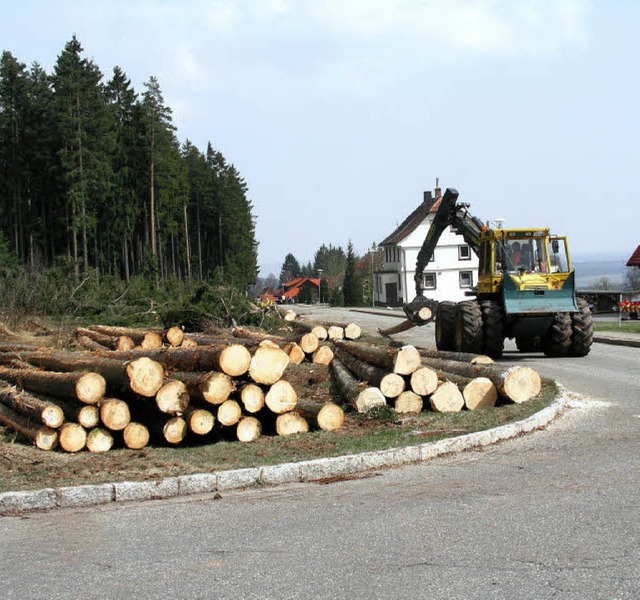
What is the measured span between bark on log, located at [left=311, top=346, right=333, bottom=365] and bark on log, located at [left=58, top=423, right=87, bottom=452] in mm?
7474

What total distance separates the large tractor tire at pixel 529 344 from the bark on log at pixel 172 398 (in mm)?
12585

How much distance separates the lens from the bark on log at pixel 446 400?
1145cm

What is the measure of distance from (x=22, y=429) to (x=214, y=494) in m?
4.21

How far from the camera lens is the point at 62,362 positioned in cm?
1250

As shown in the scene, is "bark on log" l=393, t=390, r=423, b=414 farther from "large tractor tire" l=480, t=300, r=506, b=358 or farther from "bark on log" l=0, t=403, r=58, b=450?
"large tractor tire" l=480, t=300, r=506, b=358

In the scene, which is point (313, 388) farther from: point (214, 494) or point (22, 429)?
point (214, 494)

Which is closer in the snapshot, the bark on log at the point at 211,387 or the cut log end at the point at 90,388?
the bark on log at the point at 211,387

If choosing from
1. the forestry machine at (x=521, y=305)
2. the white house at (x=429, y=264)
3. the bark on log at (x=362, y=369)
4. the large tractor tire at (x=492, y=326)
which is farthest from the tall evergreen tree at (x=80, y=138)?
the bark on log at (x=362, y=369)

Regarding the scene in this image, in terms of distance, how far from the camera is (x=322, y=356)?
17.1 meters

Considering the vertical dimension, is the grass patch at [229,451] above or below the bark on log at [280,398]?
below

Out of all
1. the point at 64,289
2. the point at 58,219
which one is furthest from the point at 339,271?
the point at 64,289

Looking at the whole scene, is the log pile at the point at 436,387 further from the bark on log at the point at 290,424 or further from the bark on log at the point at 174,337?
the bark on log at the point at 174,337

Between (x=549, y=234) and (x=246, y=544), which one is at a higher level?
(x=549, y=234)

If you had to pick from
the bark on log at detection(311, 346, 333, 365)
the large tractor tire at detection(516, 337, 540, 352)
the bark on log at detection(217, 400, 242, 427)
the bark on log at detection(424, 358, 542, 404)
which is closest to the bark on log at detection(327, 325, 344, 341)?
the large tractor tire at detection(516, 337, 540, 352)
